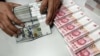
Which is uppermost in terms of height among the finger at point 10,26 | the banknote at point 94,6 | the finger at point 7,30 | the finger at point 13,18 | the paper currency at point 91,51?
the banknote at point 94,6

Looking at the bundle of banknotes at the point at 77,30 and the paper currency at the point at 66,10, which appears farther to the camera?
the paper currency at the point at 66,10

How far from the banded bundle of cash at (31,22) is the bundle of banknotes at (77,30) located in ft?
0.22

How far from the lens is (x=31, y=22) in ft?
2.99

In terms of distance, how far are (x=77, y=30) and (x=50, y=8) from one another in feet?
0.55

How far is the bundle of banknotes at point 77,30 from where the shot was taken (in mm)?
764

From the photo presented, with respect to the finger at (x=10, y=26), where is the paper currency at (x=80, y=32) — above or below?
above

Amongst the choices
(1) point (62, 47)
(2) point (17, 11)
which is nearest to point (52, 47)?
(1) point (62, 47)

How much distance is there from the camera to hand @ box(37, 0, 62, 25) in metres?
0.89

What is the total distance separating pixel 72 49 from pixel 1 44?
365 millimetres

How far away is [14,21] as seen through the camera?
0.92 metres

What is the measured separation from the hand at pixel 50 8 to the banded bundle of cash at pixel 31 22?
0.09 feet

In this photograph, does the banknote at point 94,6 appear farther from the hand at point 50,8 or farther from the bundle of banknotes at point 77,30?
the hand at point 50,8

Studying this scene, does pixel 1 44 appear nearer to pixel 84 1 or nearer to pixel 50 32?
pixel 50 32

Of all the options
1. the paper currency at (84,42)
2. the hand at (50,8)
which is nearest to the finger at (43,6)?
the hand at (50,8)
